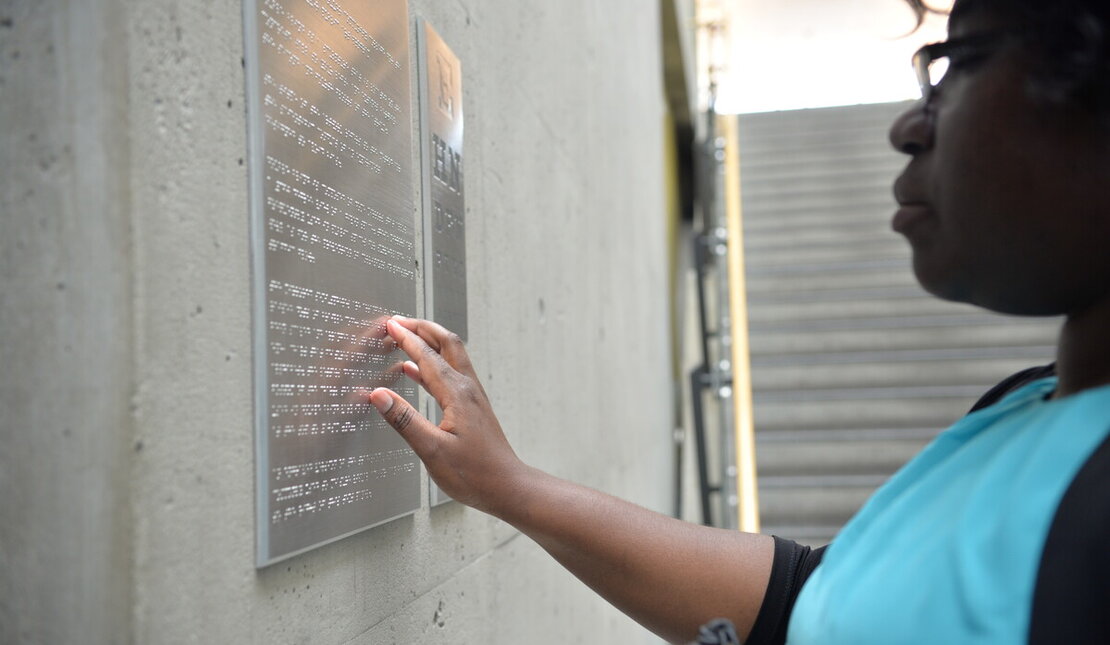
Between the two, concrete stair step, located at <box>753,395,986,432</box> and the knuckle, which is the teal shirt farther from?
concrete stair step, located at <box>753,395,986,432</box>

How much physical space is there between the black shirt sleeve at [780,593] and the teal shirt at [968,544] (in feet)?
0.97

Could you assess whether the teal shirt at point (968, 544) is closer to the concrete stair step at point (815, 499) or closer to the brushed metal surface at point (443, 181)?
the brushed metal surface at point (443, 181)

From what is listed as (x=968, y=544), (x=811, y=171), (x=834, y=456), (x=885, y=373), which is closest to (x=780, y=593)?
(x=968, y=544)

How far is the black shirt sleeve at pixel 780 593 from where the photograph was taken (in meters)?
1.24

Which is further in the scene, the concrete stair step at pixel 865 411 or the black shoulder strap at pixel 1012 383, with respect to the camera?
the concrete stair step at pixel 865 411

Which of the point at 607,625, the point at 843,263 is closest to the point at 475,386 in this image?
the point at 607,625

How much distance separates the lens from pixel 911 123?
98cm

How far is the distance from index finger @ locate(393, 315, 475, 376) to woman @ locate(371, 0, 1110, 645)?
0.36ft

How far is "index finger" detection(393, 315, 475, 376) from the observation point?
1220mm

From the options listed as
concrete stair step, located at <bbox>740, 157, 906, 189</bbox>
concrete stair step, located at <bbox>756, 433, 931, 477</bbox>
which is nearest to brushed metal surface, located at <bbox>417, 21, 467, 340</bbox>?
concrete stair step, located at <bbox>756, 433, 931, 477</bbox>

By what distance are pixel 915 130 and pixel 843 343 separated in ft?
22.3

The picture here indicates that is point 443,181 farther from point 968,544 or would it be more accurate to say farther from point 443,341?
point 968,544

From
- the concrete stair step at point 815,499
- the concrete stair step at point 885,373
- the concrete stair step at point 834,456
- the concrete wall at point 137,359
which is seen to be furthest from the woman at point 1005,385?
the concrete stair step at point 885,373

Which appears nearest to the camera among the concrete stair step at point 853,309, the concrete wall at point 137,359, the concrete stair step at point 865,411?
the concrete wall at point 137,359
